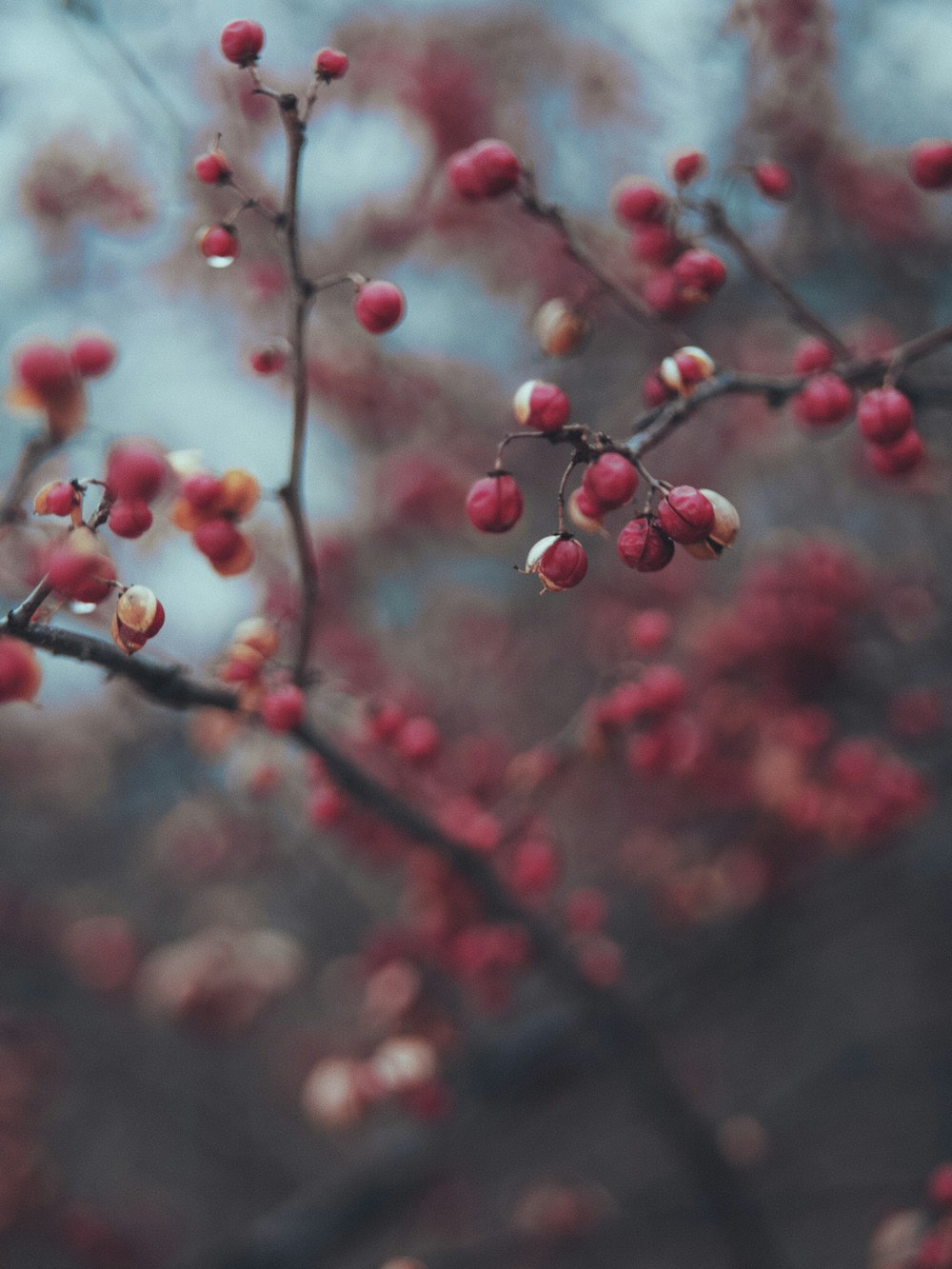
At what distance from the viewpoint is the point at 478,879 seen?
65.9 inches

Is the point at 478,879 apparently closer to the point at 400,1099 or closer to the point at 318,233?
the point at 400,1099

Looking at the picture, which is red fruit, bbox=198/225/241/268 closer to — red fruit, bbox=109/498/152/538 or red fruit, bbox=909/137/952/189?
red fruit, bbox=109/498/152/538

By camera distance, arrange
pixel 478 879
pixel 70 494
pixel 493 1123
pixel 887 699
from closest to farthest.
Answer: pixel 70 494 → pixel 478 879 → pixel 887 699 → pixel 493 1123

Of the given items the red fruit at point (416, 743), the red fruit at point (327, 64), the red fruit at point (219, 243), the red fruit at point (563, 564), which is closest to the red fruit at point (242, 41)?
the red fruit at point (327, 64)

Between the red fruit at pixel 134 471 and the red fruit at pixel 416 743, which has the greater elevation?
the red fruit at pixel 134 471

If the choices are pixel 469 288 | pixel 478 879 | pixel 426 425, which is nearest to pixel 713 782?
pixel 478 879

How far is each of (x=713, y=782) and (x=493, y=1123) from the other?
147cm

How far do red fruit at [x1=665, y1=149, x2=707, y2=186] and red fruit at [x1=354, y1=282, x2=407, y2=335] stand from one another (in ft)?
Answer: 1.77

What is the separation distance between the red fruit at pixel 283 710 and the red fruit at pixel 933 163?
1300 mm

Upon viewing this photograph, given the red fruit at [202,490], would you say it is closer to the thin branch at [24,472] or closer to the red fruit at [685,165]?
the thin branch at [24,472]

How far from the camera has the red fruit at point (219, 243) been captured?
3.81ft

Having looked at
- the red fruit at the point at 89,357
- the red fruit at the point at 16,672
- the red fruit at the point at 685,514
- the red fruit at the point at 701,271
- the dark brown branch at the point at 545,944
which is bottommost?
the dark brown branch at the point at 545,944

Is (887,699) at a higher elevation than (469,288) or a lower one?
lower

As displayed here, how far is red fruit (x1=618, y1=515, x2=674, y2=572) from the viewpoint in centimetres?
96
